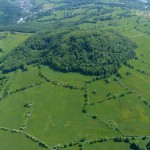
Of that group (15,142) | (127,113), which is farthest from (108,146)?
(15,142)

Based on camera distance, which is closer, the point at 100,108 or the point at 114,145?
the point at 114,145

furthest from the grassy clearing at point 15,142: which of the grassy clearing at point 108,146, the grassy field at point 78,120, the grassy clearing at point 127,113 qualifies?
the grassy clearing at point 127,113

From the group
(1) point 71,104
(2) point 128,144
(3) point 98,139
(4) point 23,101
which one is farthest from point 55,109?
(2) point 128,144

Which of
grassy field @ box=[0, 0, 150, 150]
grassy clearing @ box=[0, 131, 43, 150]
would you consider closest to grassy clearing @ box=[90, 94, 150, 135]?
grassy field @ box=[0, 0, 150, 150]

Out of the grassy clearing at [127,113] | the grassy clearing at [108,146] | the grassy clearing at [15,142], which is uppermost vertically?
the grassy clearing at [127,113]

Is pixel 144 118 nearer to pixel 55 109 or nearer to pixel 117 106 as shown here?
pixel 117 106

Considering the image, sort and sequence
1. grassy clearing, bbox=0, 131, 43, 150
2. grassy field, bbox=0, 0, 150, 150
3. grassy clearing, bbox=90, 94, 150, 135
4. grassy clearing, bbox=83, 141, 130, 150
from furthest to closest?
grassy clearing, bbox=90, 94, 150, 135 → grassy field, bbox=0, 0, 150, 150 → grassy clearing, bbox=0, 131, 43, 150 → grassy clearing, bbox=83, 141, 130, 150

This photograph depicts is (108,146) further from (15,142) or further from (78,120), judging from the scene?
(15,142)

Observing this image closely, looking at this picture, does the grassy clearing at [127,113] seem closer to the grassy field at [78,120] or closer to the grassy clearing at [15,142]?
the grassy field at [78,120]

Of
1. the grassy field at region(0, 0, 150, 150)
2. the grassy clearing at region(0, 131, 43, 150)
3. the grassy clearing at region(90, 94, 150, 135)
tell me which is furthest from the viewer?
the grassy clearing at region(90, 94, 150, 135)

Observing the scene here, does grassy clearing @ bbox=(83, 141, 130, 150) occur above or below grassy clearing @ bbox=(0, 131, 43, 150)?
above

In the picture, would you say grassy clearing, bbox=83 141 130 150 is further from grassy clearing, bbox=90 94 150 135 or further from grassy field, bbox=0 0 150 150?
grassy clearing, bbox=90 94 150 135
